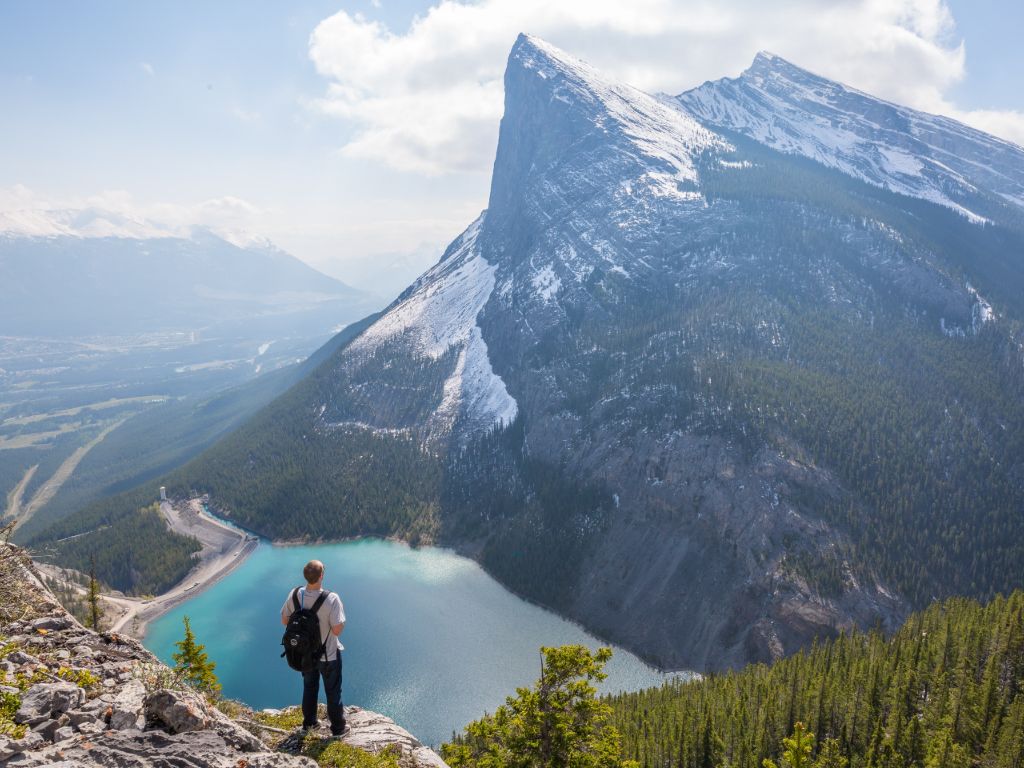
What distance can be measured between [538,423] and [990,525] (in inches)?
3783

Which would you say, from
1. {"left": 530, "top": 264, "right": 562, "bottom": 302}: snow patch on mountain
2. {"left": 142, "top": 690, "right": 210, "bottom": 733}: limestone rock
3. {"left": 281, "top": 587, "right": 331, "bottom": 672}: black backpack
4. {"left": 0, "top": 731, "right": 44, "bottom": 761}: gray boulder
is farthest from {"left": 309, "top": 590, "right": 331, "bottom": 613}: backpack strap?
{"left": 530, "top": 264, "right": 562, "bottom": 302}: snow patch on mountain

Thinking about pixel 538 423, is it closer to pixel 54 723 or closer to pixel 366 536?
pixel 366 536

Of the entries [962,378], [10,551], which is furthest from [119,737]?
[962,378]

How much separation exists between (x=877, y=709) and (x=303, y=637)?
5833 cm

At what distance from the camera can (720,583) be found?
338ft

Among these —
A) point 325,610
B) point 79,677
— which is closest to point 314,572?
point 325,610

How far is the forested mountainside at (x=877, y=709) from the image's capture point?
4650cm

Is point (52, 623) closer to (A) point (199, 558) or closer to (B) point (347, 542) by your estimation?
(A) point (199, 558)

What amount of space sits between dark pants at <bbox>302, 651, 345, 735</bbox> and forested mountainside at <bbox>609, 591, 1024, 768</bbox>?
3770cm

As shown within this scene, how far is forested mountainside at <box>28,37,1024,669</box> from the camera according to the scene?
10162 centimetres

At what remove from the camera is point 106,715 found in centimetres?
1338

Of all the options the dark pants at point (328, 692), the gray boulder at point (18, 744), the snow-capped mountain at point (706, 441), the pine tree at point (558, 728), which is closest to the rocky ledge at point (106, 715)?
the gray boulder at point (18, 744)

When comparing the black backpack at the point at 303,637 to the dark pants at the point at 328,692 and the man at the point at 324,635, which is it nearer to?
the man at the point at 324,635

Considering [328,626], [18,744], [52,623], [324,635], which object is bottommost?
[52,623]
